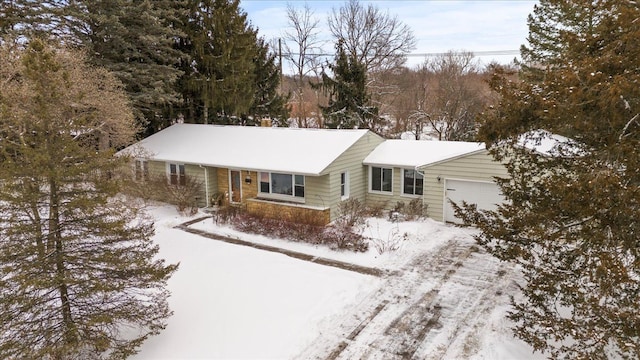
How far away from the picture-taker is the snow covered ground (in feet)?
24.0

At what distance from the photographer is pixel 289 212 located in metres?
15.1

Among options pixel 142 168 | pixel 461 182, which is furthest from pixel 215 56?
pixel 461 182

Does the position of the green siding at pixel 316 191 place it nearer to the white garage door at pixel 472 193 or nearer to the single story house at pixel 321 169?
the single story house at pixel 321 169

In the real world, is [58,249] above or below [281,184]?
above

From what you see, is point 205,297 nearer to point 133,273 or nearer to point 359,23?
point 133,273

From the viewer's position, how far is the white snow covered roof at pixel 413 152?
16.0 meters

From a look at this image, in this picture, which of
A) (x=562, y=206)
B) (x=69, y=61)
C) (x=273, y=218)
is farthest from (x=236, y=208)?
(x=562, y=206)

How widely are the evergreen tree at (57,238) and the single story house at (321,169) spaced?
7970 mm

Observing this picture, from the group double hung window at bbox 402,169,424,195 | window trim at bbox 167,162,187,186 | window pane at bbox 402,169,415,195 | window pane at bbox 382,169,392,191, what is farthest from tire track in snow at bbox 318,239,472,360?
window trim at bbox 167,162,187,186

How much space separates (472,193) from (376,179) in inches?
162

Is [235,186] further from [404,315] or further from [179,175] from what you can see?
[404,315]

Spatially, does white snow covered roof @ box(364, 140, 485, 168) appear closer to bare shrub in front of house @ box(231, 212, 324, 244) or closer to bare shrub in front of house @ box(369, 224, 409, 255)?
bare shrub in front of house @ box(369, 224, 409, 255)

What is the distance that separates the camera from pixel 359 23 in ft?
119

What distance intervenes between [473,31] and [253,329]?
1334 inches
